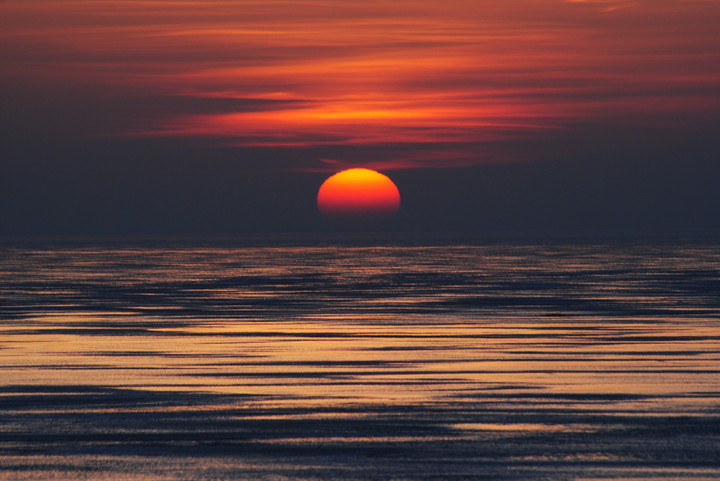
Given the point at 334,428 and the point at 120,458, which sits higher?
the point at 334,428

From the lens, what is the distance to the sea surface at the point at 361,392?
34.2ft

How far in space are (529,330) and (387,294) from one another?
1450cm

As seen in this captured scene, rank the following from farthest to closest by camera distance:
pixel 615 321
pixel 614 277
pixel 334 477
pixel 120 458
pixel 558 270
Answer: pixel 558 270 → pixel 614 277 → pixel 615 321 → pixel 120 458 → pixel 334 477

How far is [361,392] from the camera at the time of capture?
14570 mm

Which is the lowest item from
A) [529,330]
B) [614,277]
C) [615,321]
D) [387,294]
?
[529,330]

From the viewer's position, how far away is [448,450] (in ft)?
35.8

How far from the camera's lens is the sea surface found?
10.4 m

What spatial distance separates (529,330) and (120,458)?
552 inches

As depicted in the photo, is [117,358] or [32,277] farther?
[32,277]

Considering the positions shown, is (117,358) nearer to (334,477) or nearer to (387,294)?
(334,477)

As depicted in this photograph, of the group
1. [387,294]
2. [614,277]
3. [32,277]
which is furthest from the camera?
[32,277]

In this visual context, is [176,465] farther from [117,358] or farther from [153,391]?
[117,358]

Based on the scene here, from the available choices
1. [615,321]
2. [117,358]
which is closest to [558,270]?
[615,321]

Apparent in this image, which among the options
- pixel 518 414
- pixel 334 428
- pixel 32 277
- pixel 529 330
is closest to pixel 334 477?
pixel 334 428
